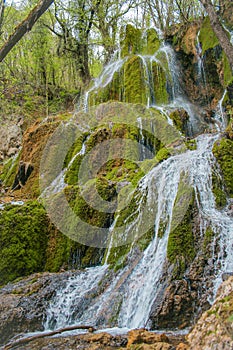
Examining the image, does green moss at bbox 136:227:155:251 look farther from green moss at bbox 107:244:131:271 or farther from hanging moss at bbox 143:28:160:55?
hanging moss at bbox 143:28:160:55

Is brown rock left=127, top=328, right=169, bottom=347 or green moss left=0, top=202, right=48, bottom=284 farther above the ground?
green moss left=0, top=202, right=48, bottom=284

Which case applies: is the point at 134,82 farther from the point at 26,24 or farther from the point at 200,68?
the point at 26,24

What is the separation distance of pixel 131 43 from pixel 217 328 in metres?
15.4

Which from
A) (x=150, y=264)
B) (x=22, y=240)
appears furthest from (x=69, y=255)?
Answer: (x=150, y=264)

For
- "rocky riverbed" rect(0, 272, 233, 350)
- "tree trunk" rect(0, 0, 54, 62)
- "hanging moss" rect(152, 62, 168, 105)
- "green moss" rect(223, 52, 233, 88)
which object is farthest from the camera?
"hanging moss" rect(152, 62, 168, 105)

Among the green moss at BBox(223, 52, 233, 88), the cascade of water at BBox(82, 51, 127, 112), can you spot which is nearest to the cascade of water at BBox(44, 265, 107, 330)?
the green moss at BBox(223, 52, 233, 88)

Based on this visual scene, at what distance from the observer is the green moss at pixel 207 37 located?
42.2ft

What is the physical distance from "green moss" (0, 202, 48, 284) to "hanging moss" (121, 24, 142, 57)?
34.6ft

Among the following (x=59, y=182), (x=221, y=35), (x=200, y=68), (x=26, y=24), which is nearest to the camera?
(x=26, y=24)

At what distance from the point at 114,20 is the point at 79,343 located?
1771 cm

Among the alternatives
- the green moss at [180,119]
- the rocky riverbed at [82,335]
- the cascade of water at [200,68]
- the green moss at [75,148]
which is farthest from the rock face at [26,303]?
the cascade of water at [200,68]

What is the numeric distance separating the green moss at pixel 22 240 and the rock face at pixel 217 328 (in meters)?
4.99

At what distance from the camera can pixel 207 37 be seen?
13.3 metres

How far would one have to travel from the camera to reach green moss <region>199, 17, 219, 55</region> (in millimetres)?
12852
